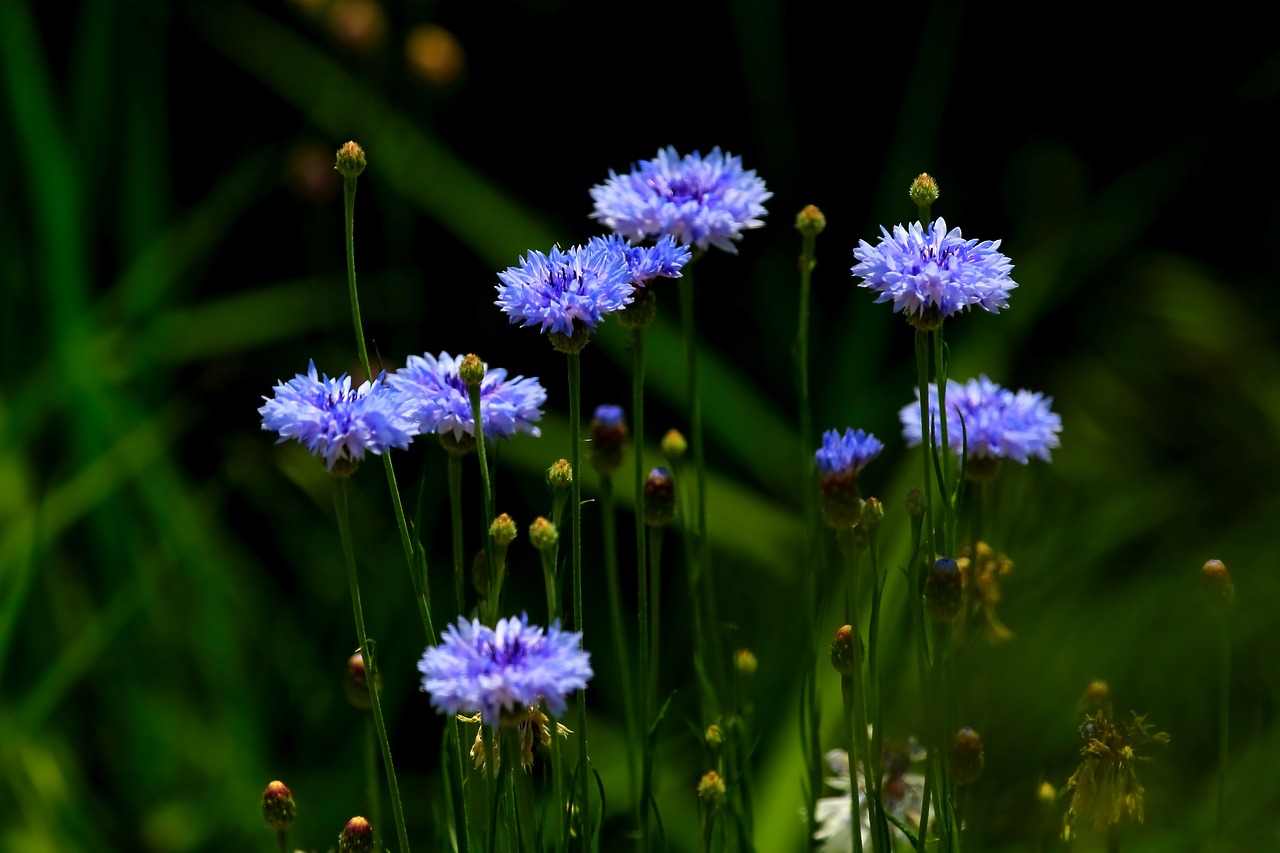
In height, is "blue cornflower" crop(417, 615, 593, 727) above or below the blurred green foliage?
below

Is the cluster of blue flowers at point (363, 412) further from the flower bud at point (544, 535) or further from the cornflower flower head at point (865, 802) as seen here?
the cornflower flower head at point (865, 802)

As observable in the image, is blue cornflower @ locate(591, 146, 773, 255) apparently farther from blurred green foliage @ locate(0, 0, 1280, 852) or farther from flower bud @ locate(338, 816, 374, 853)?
blurred green foliage @ locate(0, 0, 1280, 852)

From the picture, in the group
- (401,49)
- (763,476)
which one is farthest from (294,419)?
(401,49)

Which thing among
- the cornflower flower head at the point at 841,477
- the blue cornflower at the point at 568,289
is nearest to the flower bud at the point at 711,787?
the cornflower flower head at the point at 841,477

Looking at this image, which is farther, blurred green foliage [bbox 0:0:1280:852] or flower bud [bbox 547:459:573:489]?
blurred green foliage [bbox 0:0:1280:852]

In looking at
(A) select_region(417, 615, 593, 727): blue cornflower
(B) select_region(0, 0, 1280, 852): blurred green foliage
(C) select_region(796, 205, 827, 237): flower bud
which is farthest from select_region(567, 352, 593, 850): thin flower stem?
(B) select_region(0, 0, 1280, 852): blurred green foliage

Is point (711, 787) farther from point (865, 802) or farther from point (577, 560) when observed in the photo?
point (865, 802)

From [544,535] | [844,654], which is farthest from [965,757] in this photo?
[544,535]

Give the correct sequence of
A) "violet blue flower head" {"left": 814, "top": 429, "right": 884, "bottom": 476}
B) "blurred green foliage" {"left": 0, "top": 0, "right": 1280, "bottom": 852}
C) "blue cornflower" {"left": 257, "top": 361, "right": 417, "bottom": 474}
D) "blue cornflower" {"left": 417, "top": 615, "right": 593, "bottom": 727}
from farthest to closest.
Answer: "blurred green foliage" {"left": 0, "top": 0, "right": 1280, "bottom": 852}, "violet blue flower head" {"left": 814, "top": 429, "right": 884, "bottom": 476}, "blue cornflower" {"left": 257, "top": 361, "right": 417, "bottom": 474}, "blue cornflower" {"left": 417, "top": 615, "right": 593, "bottom": 727}
